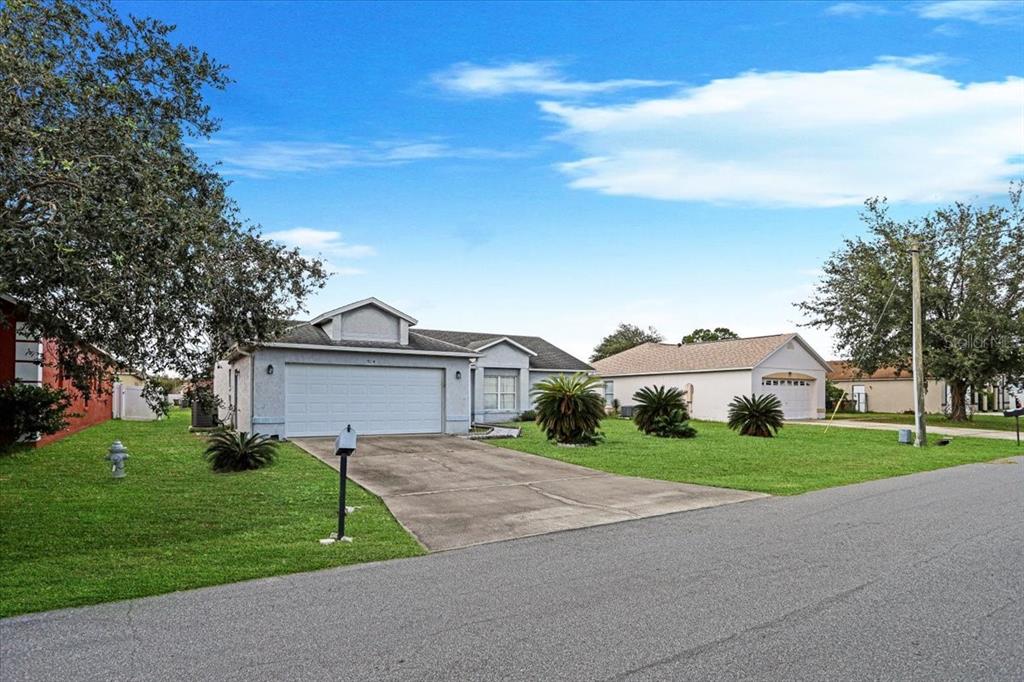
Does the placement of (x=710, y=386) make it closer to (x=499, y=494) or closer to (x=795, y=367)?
(x=795, y=367)

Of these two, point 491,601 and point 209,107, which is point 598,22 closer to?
point 209,107

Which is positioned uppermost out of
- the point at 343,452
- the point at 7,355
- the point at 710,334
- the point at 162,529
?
the point at 710,334

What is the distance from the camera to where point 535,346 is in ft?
115

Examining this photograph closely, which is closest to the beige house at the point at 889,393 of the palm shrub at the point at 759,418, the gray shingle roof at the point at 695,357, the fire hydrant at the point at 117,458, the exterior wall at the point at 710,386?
the gray shingle roof at the point at 695,357

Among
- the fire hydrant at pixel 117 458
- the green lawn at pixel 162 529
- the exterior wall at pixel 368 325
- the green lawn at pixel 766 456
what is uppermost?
the exterior wall at pixel 368 325

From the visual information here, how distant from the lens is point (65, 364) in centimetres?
855

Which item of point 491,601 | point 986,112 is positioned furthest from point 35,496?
point 986,112

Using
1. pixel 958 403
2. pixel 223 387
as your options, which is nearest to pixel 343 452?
pixel 223 387

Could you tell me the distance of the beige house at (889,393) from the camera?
148ft

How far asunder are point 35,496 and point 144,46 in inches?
249

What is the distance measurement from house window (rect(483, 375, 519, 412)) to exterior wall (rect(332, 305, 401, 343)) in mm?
8977

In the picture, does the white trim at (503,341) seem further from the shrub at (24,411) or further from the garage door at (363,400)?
the shrub at (24,411)

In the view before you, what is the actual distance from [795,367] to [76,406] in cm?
3016

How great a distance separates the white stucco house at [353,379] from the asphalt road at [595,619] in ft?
41.6
